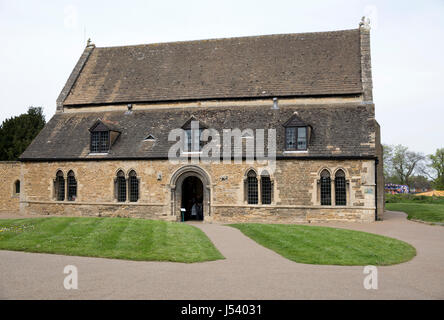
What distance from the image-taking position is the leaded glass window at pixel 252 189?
25.9 m

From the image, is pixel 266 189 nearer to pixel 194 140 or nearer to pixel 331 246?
pixel 194 140

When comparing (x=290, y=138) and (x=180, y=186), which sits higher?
(x=290, y=138)

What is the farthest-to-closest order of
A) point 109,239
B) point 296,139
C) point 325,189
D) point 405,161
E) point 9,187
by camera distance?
point 405,161
point 9,187
point 296,139
point 325,189
point 109,239

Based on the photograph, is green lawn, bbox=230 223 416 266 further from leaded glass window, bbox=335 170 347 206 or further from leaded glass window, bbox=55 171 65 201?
leaded glass window, bbox=55 171 65 201

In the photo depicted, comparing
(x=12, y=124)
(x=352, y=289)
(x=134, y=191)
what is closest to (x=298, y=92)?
(x=134, y=191)

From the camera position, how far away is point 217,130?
27047 millimetres

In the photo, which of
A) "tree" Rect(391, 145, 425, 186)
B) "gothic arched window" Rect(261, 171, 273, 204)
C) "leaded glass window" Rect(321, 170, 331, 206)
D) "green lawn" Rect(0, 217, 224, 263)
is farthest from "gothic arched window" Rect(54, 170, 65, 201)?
"tree" Rect(391, 145, 425, 186)

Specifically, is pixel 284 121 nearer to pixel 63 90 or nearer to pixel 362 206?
pixel 362 206

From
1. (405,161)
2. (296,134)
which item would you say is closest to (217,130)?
(296,134)

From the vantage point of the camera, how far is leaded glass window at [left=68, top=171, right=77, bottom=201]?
92.8ft

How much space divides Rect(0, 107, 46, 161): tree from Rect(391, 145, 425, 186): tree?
63732 mm

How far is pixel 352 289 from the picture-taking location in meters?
9.76

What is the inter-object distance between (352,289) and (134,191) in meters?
19.7

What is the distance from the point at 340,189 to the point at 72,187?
17669 mm
